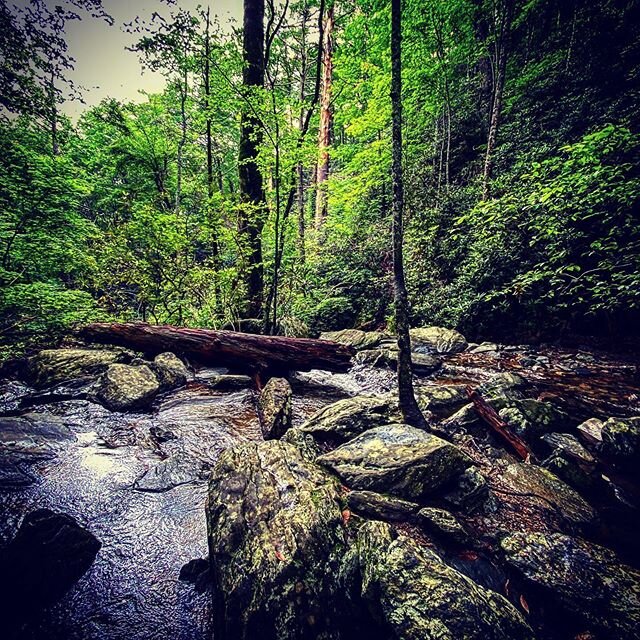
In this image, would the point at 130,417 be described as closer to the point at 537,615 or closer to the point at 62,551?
the point at 62,551

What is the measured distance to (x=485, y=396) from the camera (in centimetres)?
510

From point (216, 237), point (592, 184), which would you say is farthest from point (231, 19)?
point (592, 184)

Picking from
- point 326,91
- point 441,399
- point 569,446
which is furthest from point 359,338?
point 326,91

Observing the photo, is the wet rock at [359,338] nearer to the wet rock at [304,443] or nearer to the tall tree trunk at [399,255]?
the tall tree trunk at [399,255]

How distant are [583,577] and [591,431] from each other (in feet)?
9.11

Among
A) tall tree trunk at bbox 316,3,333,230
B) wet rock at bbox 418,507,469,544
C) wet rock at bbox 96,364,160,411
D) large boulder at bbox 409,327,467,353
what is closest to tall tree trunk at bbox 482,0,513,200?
large boulder at bbox 409,327,467,353

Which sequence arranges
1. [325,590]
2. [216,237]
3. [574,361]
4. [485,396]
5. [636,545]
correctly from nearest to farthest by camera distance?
1. [325,590]
2. [636,545]
3. [485,396]
4. [574,361]
5. [216,237]

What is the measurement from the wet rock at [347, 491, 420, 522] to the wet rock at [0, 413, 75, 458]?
4.01m

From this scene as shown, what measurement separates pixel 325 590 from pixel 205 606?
3.46ft

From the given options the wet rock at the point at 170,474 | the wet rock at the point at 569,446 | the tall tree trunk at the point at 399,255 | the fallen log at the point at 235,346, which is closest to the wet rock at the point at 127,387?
the fallen log at the point at 235,346

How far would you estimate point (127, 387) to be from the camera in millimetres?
5520

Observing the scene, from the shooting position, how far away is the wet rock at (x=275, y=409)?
→ 15.3 feet

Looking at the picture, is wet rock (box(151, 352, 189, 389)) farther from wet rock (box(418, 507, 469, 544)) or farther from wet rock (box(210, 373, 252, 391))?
wet rock (box(418, 507, 469, 544))

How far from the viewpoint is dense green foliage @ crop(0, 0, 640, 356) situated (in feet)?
22.1
